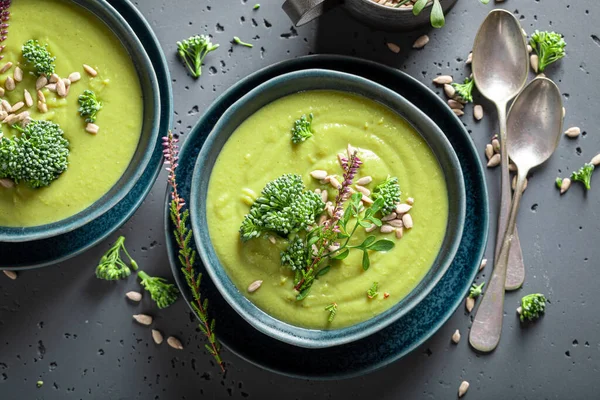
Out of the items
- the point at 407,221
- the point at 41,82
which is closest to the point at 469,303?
the point at 407,221

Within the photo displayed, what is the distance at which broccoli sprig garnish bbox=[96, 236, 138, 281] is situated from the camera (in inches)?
113

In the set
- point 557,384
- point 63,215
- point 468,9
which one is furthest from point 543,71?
point 63,215

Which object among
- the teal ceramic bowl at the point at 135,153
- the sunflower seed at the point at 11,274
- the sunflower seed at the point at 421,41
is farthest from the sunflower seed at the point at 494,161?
the sunflower seed at the point at 11,274

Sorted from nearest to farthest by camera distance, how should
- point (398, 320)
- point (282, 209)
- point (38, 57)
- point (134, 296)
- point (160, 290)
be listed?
point (282, 209) < point (38, 57) < point (398, 320) < point (160, 290) < point (134, 296)

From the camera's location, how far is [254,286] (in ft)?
8.42

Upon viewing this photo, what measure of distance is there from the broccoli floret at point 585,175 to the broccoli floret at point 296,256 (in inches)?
55.7

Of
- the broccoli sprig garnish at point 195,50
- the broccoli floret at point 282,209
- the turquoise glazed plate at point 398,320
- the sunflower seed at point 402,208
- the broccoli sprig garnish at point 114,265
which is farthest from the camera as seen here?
the broccoli sprig garnish at point 195,50

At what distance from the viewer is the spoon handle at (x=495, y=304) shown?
2875mm

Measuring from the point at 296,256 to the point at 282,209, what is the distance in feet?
0.64

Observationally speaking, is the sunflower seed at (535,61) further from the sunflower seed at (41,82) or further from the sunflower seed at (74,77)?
the sunflower seed at (41,82)

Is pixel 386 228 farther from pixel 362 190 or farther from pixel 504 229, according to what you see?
pixel 504 229

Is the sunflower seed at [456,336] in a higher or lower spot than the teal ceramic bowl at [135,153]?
lower

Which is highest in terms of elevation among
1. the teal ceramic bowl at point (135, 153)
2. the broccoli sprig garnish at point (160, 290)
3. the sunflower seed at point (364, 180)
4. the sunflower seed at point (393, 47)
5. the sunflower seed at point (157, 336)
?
the teal ceramic bowl at point (135, 153)

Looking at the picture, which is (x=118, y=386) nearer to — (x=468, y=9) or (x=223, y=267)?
(x=223, y=267)
